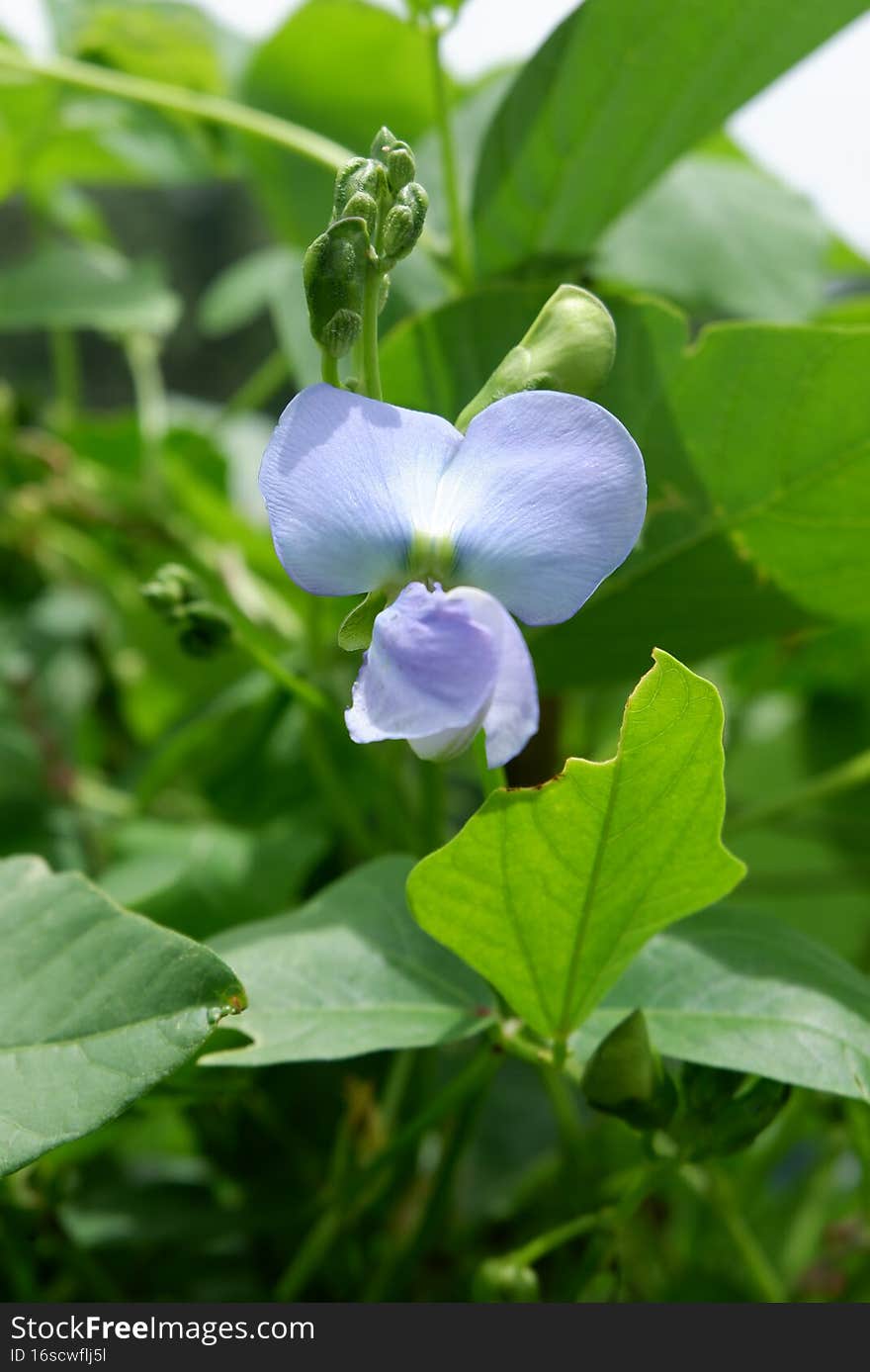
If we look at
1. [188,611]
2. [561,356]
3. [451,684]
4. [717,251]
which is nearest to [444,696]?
[451,684]

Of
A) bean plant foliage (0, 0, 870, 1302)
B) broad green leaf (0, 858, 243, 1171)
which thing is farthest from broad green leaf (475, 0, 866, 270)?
broad green leaf (0, 858, 243, 1171)

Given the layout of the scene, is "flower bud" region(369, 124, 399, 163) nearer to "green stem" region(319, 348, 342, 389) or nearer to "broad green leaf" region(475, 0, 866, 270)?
"green stem" region(319, 348, 342, 389)

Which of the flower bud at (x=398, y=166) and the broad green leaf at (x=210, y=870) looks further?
the broad green leaf at (x=210, y=870)

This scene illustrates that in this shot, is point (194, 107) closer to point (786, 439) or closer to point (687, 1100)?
point (786, 439)

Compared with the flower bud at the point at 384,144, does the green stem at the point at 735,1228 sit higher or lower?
lower

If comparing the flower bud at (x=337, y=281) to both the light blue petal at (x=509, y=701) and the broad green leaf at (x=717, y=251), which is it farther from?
the broad green leaf at (x=717, y=251)

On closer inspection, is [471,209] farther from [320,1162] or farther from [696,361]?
[320,1162]

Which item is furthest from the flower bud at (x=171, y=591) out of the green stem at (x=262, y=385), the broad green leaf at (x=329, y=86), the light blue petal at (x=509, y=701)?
the green stem at (x=262, y=385)

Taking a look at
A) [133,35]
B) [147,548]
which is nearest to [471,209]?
[147,548]
